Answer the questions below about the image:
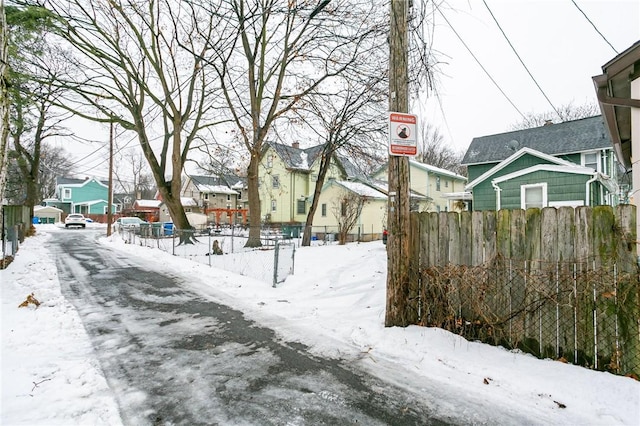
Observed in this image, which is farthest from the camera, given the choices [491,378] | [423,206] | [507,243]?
[423,206]

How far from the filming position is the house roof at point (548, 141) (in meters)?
17.5

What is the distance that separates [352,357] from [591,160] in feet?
65.4

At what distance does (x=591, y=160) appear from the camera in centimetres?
1752

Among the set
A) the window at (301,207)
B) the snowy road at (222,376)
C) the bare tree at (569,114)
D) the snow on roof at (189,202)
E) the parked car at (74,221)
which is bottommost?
the snowy road at (222,376)

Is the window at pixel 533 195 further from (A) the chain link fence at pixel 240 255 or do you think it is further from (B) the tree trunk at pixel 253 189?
(B) the tree trunk at pixel 253 189

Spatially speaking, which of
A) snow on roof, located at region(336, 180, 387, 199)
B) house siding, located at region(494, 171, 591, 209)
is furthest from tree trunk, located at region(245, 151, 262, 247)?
house siding, located at region(494, 171, 591, 209)

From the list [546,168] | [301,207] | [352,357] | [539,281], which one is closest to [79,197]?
[301,207]

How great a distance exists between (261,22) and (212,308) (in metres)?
13.2

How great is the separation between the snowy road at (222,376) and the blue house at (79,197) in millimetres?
61698

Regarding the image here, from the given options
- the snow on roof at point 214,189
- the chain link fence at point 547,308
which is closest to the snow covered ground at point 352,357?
the chain link fence at point 547,308

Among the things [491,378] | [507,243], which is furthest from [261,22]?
[491,378]

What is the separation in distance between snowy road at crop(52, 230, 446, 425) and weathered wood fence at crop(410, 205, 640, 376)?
1.65 meters

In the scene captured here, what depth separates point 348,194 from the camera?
23.5m

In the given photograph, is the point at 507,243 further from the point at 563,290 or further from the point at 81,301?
the point at 81,301
